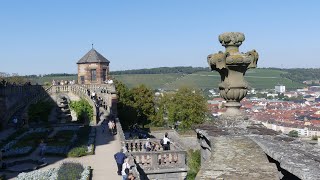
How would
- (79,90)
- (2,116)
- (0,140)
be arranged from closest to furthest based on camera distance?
(0,140), (2,116), (79,90)

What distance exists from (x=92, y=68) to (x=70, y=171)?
40516mm

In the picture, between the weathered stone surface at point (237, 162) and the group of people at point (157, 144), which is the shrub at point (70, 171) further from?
the weathered stone surface at point (237, 162)

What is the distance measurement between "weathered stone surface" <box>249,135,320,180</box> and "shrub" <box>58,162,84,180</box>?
11.2 meters

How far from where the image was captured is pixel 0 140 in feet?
89.4

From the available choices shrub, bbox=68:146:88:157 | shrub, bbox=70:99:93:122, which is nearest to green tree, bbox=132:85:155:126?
shrub, bbox=70:99:93:122

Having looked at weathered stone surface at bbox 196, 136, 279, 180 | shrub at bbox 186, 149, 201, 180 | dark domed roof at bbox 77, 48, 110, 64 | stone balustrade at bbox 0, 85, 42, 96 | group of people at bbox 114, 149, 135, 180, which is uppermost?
dark domed roof at bbox 77, 48, 110, 64

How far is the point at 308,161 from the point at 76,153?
18267 millimetres

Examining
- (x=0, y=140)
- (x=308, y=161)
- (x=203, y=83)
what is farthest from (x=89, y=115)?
(x=203, y=83)

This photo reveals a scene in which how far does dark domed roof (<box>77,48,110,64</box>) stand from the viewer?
56594 mm

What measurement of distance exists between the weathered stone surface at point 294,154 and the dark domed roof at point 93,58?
51161mm

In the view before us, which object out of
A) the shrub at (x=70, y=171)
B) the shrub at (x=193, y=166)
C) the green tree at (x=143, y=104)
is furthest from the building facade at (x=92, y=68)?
the shrub at (x=70, y=171)

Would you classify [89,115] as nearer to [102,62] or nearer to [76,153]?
[76,153]

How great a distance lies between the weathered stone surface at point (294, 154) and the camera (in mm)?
4613

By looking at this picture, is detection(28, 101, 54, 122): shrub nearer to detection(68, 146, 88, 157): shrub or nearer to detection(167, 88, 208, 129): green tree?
detection(68, 146, 88, 157): shrub
